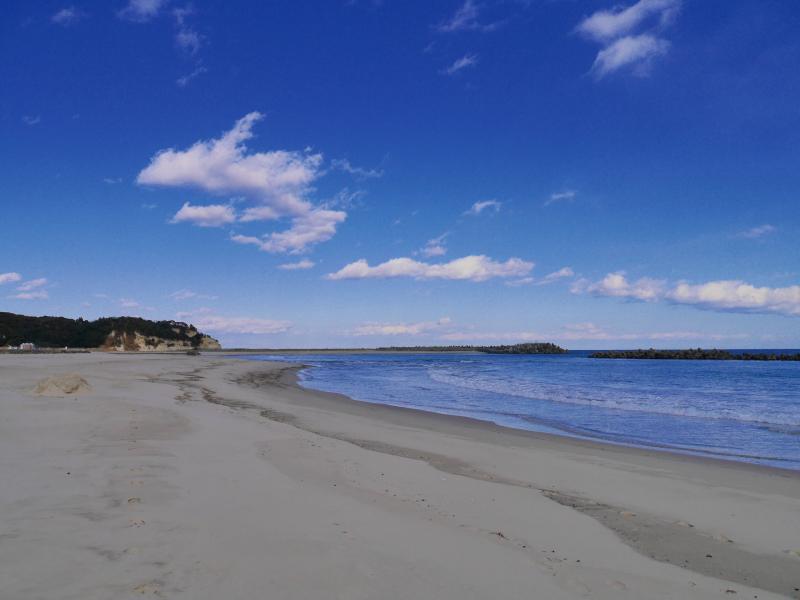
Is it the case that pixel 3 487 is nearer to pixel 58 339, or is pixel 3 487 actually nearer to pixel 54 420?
pixel 54 420

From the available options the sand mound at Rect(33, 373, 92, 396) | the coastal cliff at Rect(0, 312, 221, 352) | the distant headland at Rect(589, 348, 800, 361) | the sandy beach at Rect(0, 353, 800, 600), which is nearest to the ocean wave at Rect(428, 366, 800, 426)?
the sandy beach at Rect(0, 353, 800, 600)

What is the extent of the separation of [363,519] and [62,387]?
15171 mm

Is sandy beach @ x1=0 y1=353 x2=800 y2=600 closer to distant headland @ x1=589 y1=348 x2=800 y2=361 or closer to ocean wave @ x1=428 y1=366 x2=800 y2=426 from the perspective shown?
ocean wave @ x1=428 y1=366 x2=800 y2=426

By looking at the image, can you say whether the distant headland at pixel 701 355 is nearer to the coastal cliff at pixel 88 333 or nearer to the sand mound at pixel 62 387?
the coastal cliff at pixel 88 333

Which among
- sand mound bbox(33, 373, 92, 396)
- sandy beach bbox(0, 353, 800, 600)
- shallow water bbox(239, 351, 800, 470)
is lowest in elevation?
shallow water bbox(239, 351, 800, 470)

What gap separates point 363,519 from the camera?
6.34 meters

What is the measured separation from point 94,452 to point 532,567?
24.1 ft

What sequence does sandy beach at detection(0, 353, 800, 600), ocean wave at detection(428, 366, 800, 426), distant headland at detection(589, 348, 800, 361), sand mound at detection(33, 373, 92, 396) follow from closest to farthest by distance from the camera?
sandy beach at detection(0, 353, 800, 600)
sand mound at detection(33, 373, 92, 396)
ocean wave at detection(428, 366, 800, 426)
distant headland at detection(589, 348, 800, 361)

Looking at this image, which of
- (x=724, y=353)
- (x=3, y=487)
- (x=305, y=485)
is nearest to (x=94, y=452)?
(x=3, y=487)

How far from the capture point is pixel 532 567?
5203mm

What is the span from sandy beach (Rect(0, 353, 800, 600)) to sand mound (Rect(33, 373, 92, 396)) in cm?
424

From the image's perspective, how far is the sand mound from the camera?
1703 centimetres

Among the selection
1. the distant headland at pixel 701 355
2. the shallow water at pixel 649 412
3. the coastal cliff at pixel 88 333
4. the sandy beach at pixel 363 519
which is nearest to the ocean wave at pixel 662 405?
the shallow water at pixel 649 412

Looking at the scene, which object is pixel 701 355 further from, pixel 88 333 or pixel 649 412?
pixel 88 333
